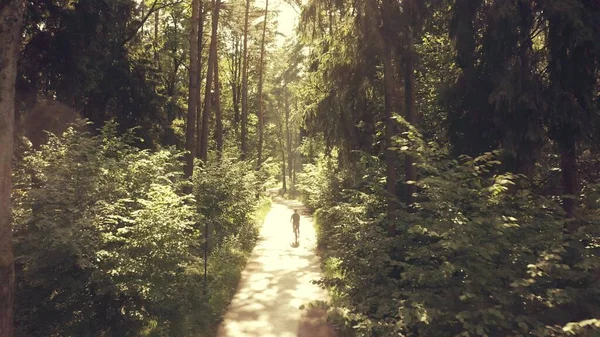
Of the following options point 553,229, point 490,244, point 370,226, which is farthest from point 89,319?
point 553,229

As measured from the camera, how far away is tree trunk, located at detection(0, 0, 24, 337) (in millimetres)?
5594

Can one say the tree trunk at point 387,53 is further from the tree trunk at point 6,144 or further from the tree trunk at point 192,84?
the tree trunk at point 6,144

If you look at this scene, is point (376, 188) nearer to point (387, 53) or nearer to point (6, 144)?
point (387, 53)

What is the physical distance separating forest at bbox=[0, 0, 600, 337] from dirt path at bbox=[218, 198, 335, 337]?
0.48 metres

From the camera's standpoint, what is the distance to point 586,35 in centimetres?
683

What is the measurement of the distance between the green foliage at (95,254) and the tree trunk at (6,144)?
345 millimetres

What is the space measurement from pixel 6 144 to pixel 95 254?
2.04m

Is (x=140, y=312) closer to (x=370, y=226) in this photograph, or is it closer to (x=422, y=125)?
(x=370, y=226)

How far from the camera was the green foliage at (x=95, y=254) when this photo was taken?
6.12 m

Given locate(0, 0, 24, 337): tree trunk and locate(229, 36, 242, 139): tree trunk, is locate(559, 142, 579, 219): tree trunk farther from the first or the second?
locate(229, 36, 242, 139): tree trunk

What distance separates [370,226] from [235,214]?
8.84 meters

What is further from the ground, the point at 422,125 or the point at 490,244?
the point at 422,125

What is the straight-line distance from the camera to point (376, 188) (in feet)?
28.2

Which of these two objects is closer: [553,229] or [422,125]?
[553,229]
